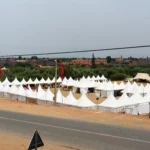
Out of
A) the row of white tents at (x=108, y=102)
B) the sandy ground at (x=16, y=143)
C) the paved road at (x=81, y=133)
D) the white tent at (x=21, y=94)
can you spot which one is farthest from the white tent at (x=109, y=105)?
the sandy ground at (x=16, y=143)

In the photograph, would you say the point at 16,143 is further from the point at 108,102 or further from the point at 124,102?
the point at 124,102

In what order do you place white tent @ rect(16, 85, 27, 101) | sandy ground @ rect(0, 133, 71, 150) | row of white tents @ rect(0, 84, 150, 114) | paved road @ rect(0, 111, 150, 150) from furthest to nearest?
white tent @ rect(16, 85, 27, 101) < row of white tents @ rect(0, 84, 150, 114) < paved road @ rect(0, 111, 150, 150) < sandy ground @ rect(0, 133, 71, 150)

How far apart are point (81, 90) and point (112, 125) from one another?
41384 millimetres

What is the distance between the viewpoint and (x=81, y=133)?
47.9 ft

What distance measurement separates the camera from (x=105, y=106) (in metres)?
30.0

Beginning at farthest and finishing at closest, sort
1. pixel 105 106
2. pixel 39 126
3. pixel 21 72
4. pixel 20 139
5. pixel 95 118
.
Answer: pixel 21 72
pixel 105 106
pixel 95 118
pixel 39 126
pixel 20 139

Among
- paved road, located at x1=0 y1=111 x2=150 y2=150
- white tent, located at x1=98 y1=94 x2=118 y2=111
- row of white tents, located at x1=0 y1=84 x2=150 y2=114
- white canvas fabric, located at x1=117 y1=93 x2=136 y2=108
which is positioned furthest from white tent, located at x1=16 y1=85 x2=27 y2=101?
paved road, located at x1=0 y1=111 x2=150 y2=150

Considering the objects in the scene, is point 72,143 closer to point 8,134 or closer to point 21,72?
point 8,134

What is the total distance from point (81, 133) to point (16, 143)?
128 inches

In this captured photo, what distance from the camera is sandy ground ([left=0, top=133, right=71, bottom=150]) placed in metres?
12.1

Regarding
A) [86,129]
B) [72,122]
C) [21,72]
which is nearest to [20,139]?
[86,129]

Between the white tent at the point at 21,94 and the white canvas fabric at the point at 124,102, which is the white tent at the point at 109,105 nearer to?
the white canvas fabric at the point at 124,102

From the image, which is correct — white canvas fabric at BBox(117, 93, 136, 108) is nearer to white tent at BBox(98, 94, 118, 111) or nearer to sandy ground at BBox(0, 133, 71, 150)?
white tent at BBox(98, 94, 118, 111)

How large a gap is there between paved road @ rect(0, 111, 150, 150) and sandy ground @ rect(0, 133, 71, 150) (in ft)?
1.74
